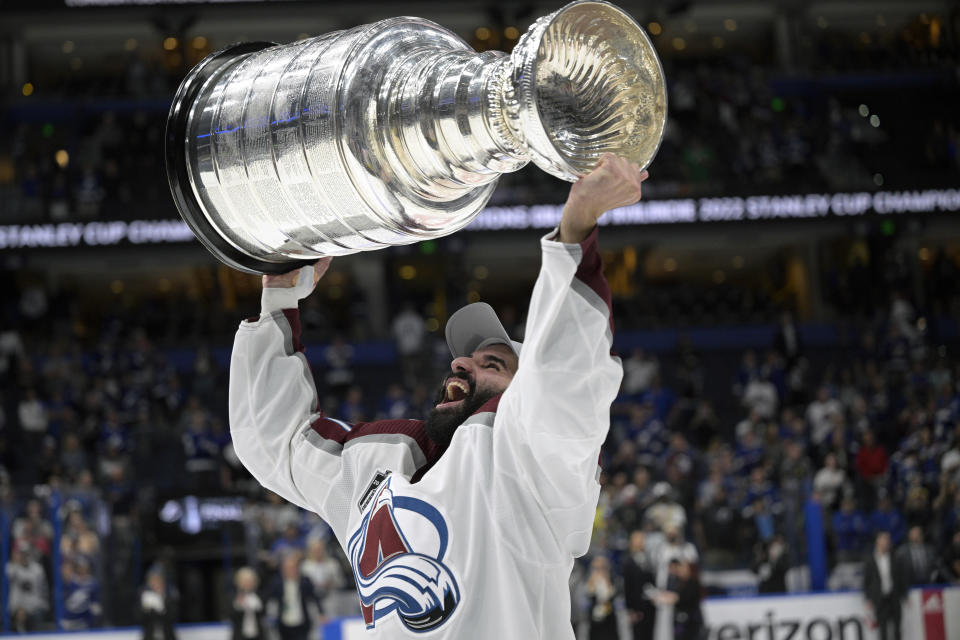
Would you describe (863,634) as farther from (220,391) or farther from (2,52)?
(2,52)

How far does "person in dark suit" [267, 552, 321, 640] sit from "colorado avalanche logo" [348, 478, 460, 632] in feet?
27.5

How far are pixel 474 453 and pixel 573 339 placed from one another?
0.50 meters

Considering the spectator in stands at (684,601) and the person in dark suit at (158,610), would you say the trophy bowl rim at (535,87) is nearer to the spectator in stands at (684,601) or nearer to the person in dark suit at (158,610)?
the spectator in stands at (684,601)

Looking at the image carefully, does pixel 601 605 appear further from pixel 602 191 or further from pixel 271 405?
pixel 602 191

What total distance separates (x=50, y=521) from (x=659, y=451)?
23.3 feet

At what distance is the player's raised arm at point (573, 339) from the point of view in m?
2.12

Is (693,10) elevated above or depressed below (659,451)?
above

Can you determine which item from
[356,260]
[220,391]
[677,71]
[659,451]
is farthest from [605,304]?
[677,71]

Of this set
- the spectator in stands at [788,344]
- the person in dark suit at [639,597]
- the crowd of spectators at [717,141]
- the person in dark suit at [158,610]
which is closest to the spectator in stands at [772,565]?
the person in dark suit at [639,597]

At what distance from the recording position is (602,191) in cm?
209

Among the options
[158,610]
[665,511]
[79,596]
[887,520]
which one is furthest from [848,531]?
[79,596]

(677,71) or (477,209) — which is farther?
(677,71)

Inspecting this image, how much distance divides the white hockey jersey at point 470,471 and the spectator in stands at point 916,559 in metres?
9.38

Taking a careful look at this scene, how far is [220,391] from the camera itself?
56.4 feet
